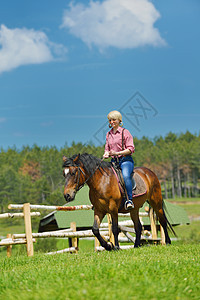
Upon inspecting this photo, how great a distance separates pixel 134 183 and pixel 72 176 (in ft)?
6.04

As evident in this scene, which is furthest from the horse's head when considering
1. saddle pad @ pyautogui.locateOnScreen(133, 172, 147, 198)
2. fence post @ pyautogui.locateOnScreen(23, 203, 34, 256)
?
fence post @ pyautogui.locateOnScreen(23, 203, 34, 256)

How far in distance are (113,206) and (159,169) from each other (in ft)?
324

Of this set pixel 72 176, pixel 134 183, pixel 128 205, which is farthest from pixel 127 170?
pixel 72 176

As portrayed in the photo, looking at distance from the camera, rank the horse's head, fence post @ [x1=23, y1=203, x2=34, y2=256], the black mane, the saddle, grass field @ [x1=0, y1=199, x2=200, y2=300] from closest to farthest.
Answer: grass field @ [x1=0, y1=199, x2=200, y2=300]
the horse's head
the black mane
the saddle
fence post @ [x1=23, y1=203, x2=34, y2=256]

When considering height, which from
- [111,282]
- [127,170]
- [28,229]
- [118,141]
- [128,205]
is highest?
[118,141]

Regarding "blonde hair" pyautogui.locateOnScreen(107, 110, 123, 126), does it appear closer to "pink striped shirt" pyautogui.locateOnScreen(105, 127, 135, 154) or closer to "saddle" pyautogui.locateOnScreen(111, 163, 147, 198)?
"pink striped shirt" pyautogui.locateOnScreen(105, 127, 135, 154)

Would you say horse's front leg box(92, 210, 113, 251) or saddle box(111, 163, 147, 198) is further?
saddle box(111, 163, 147, 198)

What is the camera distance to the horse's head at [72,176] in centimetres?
719

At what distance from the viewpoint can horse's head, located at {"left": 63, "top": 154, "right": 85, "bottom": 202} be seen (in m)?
7.19

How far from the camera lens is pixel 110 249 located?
811 cm

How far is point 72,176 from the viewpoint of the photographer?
289 inches

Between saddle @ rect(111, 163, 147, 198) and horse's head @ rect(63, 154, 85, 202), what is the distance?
978 mm

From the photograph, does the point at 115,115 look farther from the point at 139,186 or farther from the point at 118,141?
the point at 139,186

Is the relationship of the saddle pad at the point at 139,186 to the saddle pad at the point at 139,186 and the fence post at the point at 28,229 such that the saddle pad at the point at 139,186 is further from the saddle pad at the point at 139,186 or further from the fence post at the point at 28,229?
the fence post at the point at 28,229
